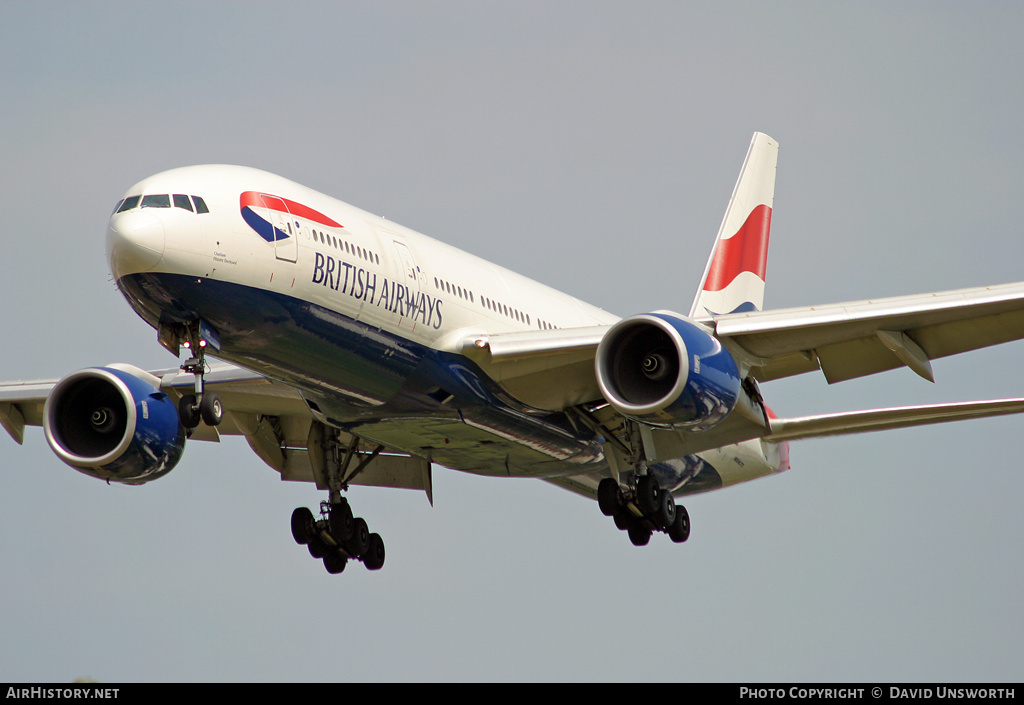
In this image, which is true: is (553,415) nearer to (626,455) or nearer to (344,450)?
(626,455)

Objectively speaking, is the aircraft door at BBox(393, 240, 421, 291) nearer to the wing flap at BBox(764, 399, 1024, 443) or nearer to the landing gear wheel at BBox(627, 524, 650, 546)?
the landing gear wheel at BBox(627, 524, 650, 546)

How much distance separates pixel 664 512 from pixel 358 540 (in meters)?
6.27

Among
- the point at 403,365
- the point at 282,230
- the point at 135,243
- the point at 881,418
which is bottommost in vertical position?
the point at 881,418

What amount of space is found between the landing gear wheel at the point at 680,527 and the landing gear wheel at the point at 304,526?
719 centimetres

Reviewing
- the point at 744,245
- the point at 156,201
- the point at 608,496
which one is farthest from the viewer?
the point at 744,245

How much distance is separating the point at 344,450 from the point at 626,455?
5.70m

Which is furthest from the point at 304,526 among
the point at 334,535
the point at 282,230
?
the point at 282,230

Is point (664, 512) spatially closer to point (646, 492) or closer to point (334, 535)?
point (646, 492)

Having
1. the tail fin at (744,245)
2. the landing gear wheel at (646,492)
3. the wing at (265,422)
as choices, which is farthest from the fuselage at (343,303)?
the tail fin at (744,245)

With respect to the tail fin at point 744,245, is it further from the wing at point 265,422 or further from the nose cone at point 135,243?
the nose cone at point 135,243

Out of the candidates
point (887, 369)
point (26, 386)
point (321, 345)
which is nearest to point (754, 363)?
point (887, 369)

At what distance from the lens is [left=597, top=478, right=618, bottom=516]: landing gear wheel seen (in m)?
27.3

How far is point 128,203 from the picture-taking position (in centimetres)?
2064
